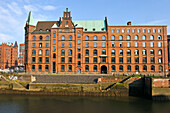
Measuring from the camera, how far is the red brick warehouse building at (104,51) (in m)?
57.2

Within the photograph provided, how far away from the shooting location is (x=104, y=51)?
57.9 meters

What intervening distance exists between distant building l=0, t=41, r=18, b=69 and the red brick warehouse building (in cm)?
7895

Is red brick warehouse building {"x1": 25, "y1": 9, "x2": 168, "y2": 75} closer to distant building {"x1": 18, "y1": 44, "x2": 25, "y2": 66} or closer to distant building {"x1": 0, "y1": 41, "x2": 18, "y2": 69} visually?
distant building {"x1": 0, "y1": 41, "x2": 18, "y2": 69}

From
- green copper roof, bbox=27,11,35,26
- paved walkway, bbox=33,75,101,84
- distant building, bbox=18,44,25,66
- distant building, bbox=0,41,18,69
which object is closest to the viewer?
paved walkway, bbox=33,75,101,84

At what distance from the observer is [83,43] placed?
58.2 meters

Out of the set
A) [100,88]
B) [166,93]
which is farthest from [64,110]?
[166,93]

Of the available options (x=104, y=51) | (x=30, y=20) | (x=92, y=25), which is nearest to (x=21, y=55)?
(x=30, y=20)

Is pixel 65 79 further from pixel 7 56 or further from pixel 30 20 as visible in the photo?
pixel 7 56

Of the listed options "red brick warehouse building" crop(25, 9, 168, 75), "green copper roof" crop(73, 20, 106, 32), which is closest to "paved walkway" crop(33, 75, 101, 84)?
"red brick warehouse building" crop(25, 9, 168, 75)

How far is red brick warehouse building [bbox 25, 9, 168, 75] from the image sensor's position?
57.2 m

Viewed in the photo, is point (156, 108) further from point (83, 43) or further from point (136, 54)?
point (83, 43)

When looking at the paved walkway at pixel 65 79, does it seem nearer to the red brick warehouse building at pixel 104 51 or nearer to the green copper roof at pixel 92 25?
the red brick warehouse building at pixel 104 51

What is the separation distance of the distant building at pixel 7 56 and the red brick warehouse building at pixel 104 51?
7895 cm

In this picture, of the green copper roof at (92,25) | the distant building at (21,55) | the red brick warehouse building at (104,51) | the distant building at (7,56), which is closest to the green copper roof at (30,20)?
the red brick warehouse building at (104,51)
